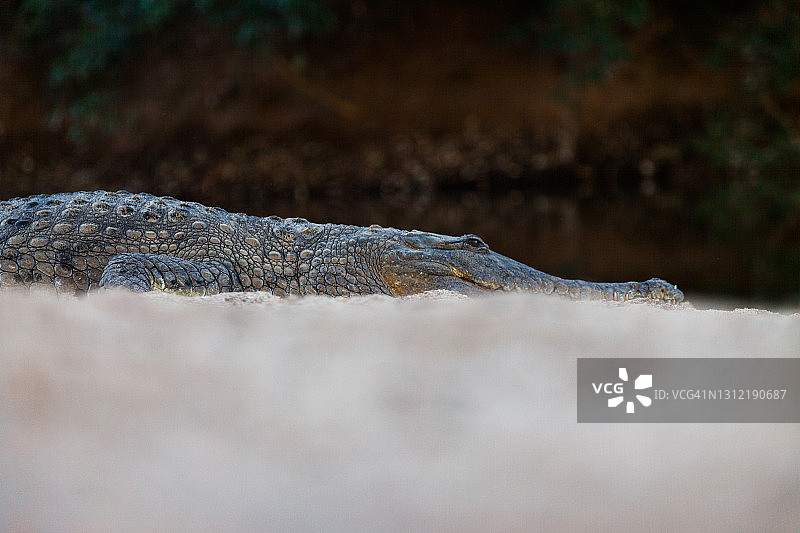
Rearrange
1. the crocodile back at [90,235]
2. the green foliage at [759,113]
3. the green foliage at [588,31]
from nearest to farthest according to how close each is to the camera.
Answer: the crocodile back at [90,235]
the green foliage at [588,31]
the green foliage at [759,113]

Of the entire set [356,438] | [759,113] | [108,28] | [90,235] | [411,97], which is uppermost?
[108,28]

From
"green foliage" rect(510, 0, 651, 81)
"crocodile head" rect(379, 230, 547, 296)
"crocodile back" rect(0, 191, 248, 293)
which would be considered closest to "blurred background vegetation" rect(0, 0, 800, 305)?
"green foliage" rect(510, 0, 651, 81)

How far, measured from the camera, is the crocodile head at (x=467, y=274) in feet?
9.21

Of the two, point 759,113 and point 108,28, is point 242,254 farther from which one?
point 759,113

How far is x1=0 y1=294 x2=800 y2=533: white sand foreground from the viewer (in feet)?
3.73

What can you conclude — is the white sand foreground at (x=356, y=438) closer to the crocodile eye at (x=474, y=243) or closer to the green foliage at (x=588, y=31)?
the crocodile eye at (x=474, y=243)

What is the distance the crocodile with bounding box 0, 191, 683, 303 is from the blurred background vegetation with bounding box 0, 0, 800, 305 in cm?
861

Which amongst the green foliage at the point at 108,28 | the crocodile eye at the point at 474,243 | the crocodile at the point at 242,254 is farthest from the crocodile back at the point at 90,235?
the green foliage at the point at 108,28

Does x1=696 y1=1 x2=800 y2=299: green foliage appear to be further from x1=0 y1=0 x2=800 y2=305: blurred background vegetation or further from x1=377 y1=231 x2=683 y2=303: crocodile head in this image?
x1=377 y1=231 x2=683 y2=303: crocodile head

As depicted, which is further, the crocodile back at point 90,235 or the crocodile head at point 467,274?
the crocodile back at point 90,235

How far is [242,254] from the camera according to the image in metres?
3.04

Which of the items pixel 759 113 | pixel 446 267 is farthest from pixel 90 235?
pixel 759 113

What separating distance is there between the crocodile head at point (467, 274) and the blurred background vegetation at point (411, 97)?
8813 mm

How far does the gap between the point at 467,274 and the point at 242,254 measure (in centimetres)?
84
